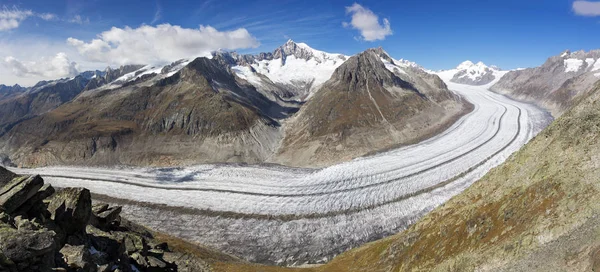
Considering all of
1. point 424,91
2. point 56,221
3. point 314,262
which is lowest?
point 314,262

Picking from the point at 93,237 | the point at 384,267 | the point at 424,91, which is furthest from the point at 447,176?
the point at 424,91

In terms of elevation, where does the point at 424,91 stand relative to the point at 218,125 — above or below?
above

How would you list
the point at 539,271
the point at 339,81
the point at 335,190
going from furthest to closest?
the point at 339,81 < the point at 335,190 < the point at 539,271

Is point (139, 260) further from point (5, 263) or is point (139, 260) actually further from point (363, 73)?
point (363, 73)

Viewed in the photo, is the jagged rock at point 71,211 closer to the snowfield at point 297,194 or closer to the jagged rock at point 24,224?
the jagged rock at point 24,224

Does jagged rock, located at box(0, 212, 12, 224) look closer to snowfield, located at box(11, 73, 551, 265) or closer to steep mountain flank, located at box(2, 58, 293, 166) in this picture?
snowfield, located at box(11, 73, 551, 265)

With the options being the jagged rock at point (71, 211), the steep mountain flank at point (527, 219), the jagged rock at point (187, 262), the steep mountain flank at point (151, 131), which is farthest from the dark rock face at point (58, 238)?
the steep mountain flank at point (151, 131)

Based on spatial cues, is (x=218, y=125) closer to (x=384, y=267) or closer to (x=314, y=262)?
(x=314, y=262)
